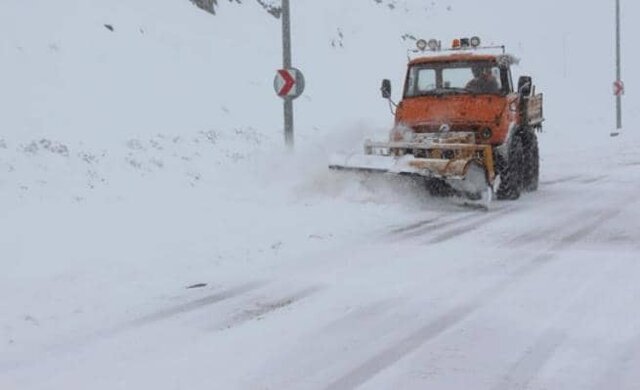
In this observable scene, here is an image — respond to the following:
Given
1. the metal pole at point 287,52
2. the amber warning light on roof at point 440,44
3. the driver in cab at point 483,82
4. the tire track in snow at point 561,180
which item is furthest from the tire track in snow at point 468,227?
the metal pole at point 287,52

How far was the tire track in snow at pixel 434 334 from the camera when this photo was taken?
4992 mm

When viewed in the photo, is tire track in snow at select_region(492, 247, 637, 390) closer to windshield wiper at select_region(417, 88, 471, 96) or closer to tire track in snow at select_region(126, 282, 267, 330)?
tire track in snow at select_region(126, 282, 267, 330)

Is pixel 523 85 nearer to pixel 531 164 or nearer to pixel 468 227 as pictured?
pixel 531 164

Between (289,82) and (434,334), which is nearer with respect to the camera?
(434,334)

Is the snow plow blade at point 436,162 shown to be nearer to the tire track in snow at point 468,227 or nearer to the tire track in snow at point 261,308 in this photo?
the tire track in snow at point 468,227

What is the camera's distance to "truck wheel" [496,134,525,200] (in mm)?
13227

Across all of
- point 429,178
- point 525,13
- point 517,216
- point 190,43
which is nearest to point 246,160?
point 429,178

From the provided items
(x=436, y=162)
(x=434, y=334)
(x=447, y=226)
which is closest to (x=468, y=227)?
(x=447, y=226)

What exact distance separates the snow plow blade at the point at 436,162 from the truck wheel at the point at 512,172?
741mm

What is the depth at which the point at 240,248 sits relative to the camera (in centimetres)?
898

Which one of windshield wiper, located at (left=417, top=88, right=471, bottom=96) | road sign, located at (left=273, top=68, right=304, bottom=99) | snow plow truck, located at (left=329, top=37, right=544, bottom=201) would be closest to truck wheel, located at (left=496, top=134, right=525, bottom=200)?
snow plow truck, located at (left=329, top=37, right=544, bottom=201)

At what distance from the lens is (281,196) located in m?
13.1

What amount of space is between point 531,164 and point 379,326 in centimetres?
932

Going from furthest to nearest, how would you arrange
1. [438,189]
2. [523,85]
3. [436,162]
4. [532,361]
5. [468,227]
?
[523,85] → [438,189] → [436,162] → [468,227] → [532,361]
